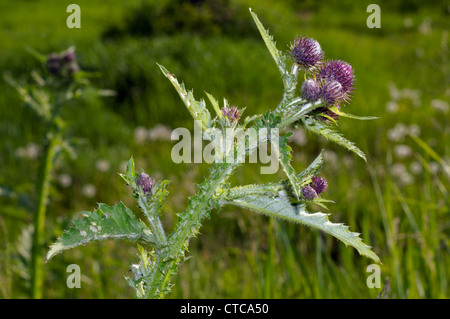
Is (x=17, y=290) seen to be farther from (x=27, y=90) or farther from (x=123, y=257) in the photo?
(x=27, y=90)

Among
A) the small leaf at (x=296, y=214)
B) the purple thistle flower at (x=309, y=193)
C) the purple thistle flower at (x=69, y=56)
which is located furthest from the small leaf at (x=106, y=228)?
the purple thistle flower at (x=69, y=56)

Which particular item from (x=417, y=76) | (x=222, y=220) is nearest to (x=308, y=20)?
(x=417, y=76)

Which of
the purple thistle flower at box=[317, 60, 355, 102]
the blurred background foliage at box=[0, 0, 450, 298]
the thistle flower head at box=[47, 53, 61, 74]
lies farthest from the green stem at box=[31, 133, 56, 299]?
the purple thistle flower at box=[317, 60, 355, 102]

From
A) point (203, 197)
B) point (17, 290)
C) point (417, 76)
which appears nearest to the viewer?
point (203, 197)

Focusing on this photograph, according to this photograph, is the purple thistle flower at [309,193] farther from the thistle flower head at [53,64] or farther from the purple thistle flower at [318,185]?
the thistle flower head at [53,64]

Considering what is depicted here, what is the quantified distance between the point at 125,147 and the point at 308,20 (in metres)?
7.05

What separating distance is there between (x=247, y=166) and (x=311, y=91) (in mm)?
3760

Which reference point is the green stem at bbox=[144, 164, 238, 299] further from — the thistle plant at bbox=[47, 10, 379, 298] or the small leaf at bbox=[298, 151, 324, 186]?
the small leaf at bbox=[298, 151, 324, 186]

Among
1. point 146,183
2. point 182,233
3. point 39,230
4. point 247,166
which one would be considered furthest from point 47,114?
point 247,166

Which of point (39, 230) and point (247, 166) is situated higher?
point (247, 166)

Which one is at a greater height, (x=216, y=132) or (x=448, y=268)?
(x=216, y=132)

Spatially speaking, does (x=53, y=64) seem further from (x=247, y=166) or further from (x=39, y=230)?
(x=247, y=166)

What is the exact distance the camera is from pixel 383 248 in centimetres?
301

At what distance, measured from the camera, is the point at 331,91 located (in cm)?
92
